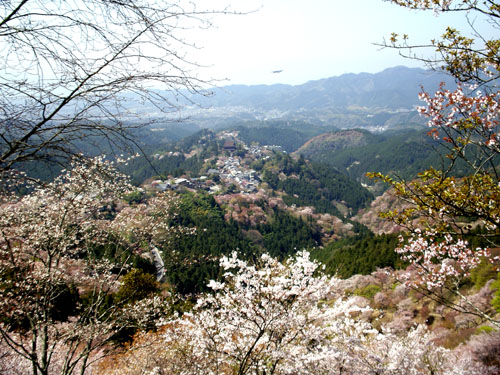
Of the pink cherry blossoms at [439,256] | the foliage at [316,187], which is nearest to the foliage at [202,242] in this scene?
the pink cherry blossoms at [439,256]

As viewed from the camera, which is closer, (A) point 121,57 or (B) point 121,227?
(A) point 121,57

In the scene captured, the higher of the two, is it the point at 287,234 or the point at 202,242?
the point at 202,242

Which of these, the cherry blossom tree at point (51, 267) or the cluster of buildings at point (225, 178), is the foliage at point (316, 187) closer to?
the cluster of buildings at point (225, 178)

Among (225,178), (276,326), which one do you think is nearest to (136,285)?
(276,326)

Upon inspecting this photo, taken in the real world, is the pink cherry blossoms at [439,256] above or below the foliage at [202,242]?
above

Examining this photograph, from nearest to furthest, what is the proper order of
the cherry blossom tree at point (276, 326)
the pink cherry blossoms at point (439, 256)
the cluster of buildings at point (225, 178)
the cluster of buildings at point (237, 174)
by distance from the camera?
1. the cherry blossom tree at point (276, 326)
2. the pink cherry blossoms at point (439, 256)
3. the cluster of buildings at point (225, 178)
4. the cluster of buildings at point (237, 174)

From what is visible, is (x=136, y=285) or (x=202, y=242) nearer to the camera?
(x=136, y=285)

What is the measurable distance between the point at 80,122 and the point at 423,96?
6109 mm

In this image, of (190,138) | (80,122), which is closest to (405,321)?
(80,122)

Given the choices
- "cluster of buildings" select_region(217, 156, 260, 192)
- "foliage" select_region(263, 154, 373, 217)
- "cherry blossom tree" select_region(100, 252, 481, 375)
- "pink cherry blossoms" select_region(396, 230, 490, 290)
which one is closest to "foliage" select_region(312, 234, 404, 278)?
"pink cherry blossoms" select_region(396, 230, 490, 290)

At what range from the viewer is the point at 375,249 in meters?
32.9

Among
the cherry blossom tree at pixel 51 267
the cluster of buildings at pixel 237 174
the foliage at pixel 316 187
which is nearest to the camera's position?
the cherry blossom tree at pixel 51 267

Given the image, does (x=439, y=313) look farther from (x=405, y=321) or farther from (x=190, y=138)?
(x=190, y=138)

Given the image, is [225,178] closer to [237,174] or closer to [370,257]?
[237,174]
